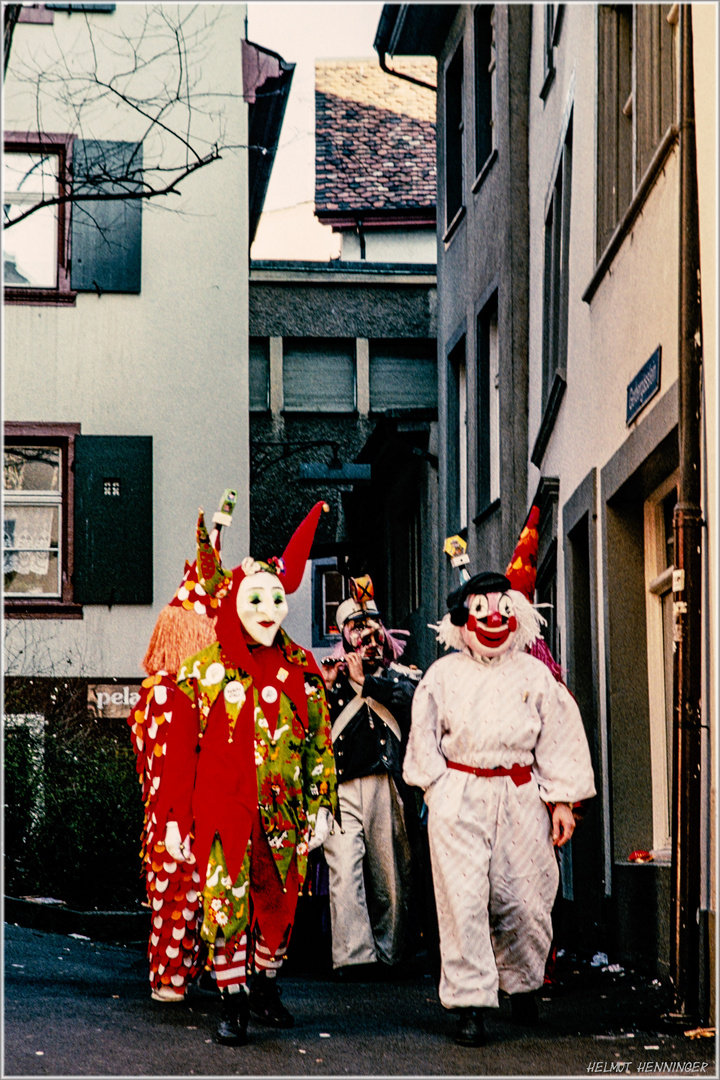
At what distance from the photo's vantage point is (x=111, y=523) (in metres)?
17.8

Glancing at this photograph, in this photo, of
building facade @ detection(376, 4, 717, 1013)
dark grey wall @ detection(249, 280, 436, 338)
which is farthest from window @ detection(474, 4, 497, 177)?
dark grey wall @ detection(249, 280, 436, 338)

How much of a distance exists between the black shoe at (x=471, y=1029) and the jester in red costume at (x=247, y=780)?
0.87m

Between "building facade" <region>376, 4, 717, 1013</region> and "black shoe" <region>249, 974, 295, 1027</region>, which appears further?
"building facade" <region>376, 4, 717, 1013</region>

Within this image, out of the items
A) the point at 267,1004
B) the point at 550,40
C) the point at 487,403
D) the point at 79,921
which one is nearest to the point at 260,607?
the point at 267,1004

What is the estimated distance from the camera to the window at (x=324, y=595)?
92.9ft

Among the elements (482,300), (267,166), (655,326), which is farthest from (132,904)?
(267,166)

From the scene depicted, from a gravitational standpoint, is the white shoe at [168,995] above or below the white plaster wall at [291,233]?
below

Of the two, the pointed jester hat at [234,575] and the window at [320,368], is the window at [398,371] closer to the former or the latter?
the window at [320,368]

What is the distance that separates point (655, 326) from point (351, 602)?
8.99 feet

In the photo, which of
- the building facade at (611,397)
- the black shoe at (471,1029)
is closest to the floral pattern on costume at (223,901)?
the black shoe at (471,1029)

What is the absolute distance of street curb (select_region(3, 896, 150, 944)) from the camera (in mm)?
11438

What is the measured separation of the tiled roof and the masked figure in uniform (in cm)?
2075

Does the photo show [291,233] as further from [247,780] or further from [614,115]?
[247,780]

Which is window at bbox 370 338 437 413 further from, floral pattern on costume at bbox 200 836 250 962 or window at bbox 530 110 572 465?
floral pattern on costume at bbox 200 836 250 962
